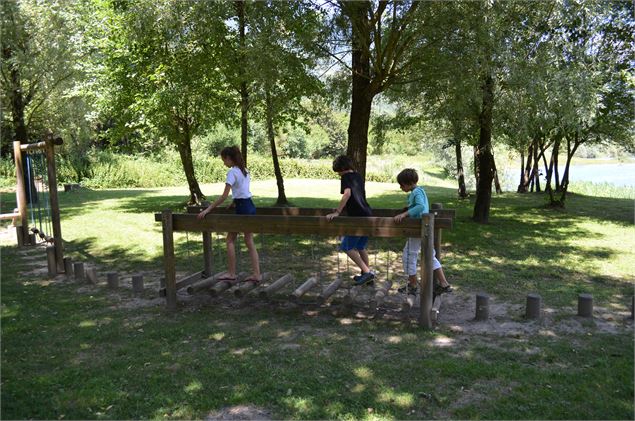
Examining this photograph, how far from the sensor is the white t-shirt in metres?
6.35

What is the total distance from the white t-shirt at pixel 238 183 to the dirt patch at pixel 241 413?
10.6ft

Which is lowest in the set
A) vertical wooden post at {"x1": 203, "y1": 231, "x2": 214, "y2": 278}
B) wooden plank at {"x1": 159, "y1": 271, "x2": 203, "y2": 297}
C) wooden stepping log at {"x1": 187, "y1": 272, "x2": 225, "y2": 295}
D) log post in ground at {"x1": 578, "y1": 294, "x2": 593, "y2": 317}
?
log post in ground at {"x1": 578, "y1": 294, "x2": 593, "y2": 317}

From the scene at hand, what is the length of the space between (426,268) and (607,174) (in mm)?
39253

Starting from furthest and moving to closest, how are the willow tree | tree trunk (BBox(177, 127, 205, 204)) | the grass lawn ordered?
tree trunk (BBox(177, 127, 205, 204)) < the willow tree < the grass lawn

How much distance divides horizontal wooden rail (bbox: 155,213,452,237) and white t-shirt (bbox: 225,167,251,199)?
51cm

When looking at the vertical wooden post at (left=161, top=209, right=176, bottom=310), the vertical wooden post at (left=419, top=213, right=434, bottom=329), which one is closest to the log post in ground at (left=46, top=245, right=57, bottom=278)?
the vertical wooden post at (left=161, top=209, right=176, bottom=310)

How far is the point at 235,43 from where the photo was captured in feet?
45.6

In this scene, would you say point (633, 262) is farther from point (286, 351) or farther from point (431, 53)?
point (286, 351)

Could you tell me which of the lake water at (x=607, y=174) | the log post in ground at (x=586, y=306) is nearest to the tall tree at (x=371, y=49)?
the log post in ground at (x=586, y=306)

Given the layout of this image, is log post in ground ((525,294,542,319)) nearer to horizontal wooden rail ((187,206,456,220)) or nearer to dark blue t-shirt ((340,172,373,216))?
horizontal wooden rail ((187,206,456,220))

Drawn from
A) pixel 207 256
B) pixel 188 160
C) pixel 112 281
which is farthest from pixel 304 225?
pixel 188 160

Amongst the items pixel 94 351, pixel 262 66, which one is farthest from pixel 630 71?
pixel 94 351

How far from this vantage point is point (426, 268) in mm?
5285

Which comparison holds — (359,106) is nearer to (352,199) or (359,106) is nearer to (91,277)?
(352,199)
